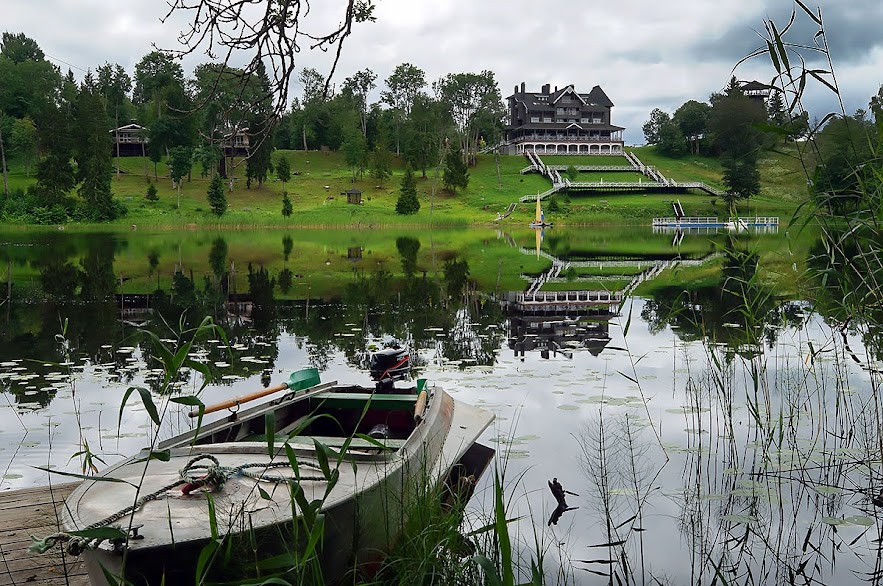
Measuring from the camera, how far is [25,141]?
235 ft

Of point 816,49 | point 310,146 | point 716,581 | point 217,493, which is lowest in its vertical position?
point 716,581

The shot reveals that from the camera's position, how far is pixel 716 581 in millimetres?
5586

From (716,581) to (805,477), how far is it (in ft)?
6.74

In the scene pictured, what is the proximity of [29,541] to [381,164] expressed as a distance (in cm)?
7162

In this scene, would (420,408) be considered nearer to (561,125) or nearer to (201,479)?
(201,479)

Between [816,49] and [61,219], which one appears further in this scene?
[61,219]

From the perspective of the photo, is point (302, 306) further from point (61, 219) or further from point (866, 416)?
point (61, 219)

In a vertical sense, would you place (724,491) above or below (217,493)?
below

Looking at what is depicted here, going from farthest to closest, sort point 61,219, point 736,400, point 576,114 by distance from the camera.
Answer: point 576,114 → point 61,219 → point 736,400

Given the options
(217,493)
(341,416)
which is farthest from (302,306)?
(217,493)

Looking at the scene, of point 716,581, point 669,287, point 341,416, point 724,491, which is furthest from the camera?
point 669,287

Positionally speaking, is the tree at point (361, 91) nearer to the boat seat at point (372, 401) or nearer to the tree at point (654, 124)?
the tree at point (654, 124)

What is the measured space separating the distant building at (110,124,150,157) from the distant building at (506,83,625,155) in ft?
145

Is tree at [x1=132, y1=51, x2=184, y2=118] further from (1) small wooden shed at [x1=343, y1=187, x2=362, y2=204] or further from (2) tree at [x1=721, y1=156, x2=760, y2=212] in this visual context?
(2) tree at [x1=721, y1=156, x2=760, y2=212]
